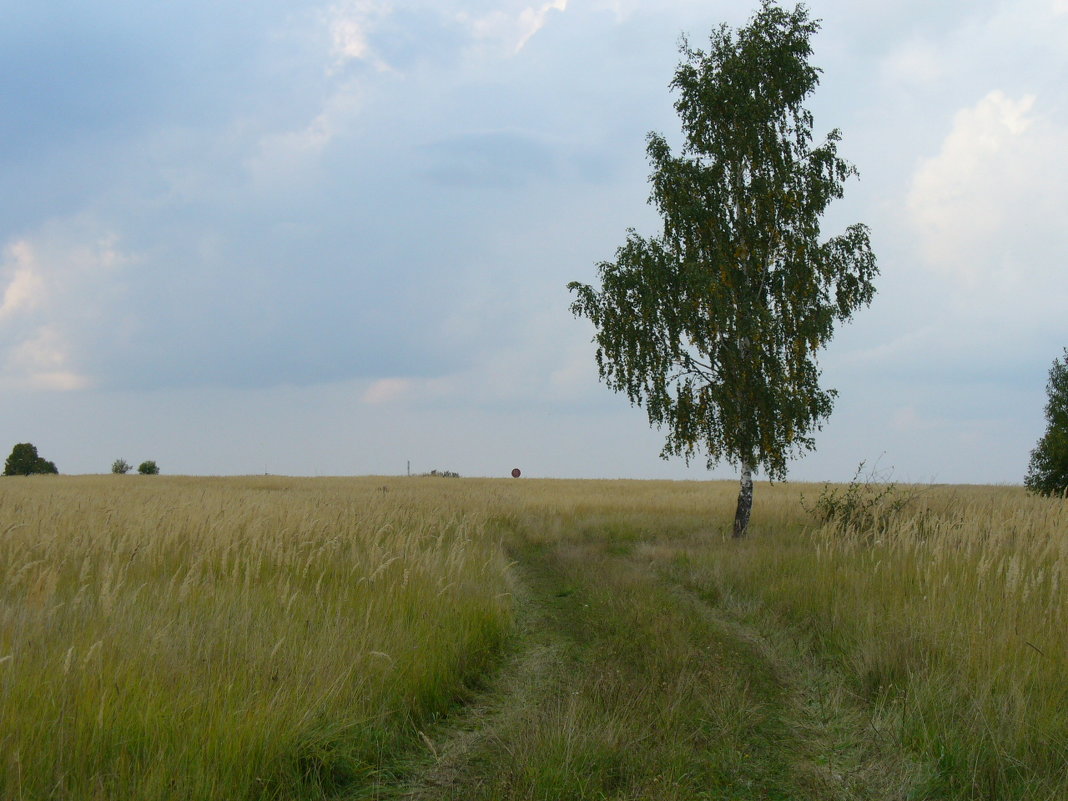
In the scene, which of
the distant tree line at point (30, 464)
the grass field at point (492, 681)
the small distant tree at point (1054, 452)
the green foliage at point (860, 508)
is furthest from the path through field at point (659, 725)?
the distant tree line at point (30, 464)

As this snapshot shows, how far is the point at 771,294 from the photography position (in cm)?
1822

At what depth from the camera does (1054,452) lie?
98.4 ft

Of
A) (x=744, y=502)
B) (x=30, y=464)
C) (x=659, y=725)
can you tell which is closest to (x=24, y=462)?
(x=30, y=464)

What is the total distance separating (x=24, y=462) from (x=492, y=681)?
81.3 m

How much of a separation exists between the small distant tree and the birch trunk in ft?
63.5

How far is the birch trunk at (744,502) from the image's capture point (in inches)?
704

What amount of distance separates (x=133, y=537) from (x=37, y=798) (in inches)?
210

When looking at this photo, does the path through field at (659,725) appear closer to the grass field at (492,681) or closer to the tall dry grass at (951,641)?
the grass field at (492,681)

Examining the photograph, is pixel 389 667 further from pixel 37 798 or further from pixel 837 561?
pixel 837 561

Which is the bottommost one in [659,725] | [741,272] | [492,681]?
[492,681]

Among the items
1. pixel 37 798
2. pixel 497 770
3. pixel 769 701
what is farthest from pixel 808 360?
pixel 37 798

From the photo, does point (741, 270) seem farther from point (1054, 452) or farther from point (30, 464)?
point (30, 464)

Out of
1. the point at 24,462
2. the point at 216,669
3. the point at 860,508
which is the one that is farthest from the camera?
the point at 24,462

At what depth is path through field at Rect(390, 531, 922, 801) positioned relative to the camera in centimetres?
429
